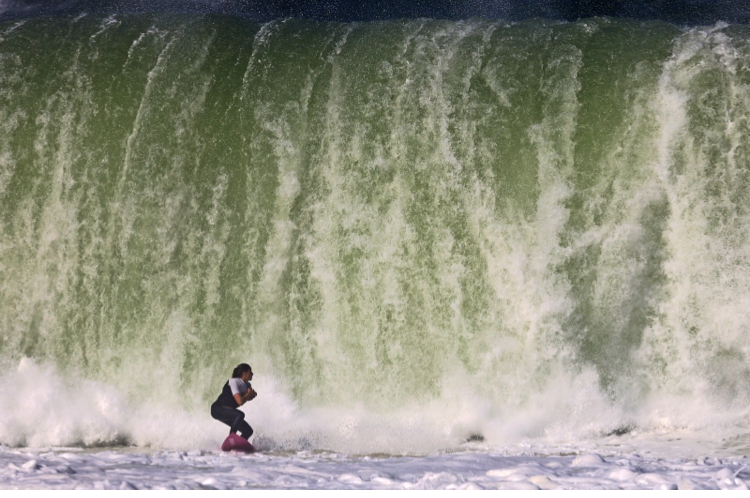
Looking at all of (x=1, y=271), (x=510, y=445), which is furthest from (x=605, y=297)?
(x=1, y=271)

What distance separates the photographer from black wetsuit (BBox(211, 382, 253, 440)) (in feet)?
28.2

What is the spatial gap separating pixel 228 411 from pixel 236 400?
0.63ft

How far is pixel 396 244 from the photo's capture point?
388 inches

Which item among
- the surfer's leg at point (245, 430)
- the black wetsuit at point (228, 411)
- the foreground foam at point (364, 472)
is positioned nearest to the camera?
the foreground foam at point (364, 472)

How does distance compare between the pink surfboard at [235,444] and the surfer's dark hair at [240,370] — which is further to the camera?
the pink surfboard at [235,444]

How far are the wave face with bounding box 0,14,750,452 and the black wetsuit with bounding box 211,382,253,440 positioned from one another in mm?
726

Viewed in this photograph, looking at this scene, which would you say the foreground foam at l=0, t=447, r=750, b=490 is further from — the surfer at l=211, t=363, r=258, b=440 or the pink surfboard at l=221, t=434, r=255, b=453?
the surfer at l=211, t=363, r=258, b=440

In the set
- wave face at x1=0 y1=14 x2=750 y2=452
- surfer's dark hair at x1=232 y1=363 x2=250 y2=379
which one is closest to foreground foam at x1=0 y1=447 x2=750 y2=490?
surfer's dark hair at x1=232 y1=363 x2=250 y2=379

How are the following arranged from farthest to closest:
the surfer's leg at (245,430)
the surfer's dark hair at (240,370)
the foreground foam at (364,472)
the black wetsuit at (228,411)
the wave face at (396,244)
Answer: the wave face at (396,244), the surfer's leg at (245,430), the black wetsuit at (228,411), the surfer's dark hair at (240,370), the foreground foam at (364,472)

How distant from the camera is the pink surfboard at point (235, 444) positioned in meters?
8.68

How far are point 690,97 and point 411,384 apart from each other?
4.59m

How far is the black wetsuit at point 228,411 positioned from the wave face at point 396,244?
28.6 inches

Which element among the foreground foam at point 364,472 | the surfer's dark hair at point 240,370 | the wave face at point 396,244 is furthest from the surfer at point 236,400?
the wave face at point 396,244

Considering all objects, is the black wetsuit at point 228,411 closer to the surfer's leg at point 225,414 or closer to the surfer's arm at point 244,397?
the surfer's leg at point 225,414
